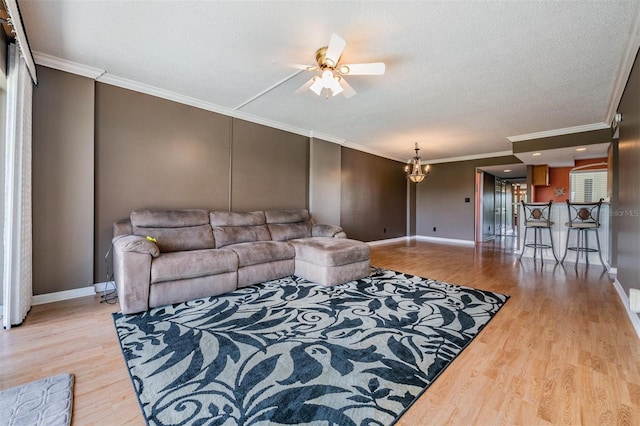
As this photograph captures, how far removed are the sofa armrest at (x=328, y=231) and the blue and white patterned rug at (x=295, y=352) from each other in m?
1.40

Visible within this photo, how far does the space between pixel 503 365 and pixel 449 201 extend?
691 cm

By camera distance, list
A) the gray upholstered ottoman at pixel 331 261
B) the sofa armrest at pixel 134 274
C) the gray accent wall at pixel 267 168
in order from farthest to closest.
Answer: the gray accent wall at pixel 267 168, the gray upholstered ottoman at pixel 331 261, the sofa armrest at pixel 134 274

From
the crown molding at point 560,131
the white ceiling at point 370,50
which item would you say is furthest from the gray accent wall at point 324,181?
the crown molding at point 560,131

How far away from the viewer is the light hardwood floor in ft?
4.37

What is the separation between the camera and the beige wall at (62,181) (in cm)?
274

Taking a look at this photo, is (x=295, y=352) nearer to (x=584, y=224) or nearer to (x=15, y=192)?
(x=15, y=192)

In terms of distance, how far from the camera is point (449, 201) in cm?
796

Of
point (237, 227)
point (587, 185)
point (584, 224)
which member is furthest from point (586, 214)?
point (237, 227)

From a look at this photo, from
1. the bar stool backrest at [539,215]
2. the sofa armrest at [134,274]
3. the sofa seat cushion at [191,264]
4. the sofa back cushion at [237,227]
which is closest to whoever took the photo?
the sofa armrest at [134,274]

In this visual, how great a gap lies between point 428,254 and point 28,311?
20.1 ft

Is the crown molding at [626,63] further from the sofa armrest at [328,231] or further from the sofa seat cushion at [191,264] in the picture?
the sofa seat cushion at [191,264]

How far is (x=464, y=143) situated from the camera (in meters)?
6.06

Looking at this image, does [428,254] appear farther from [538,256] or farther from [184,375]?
[184,375]

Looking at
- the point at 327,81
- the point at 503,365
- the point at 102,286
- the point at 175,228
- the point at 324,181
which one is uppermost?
the point at 327,81
